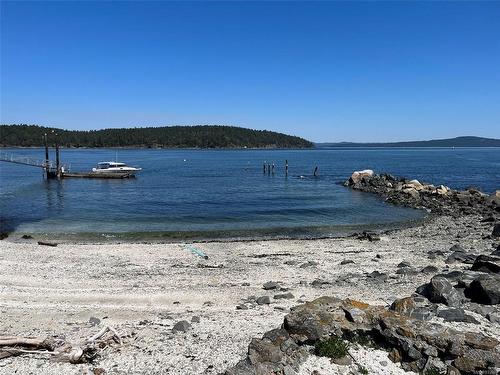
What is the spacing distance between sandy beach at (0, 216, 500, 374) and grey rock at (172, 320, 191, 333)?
0.11 meters

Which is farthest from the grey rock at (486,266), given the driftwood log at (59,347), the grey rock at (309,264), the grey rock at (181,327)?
the driftwood log at (59,347)

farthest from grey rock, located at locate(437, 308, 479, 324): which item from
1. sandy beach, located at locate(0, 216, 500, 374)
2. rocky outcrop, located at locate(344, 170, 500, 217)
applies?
rocky outcrop, located at locate(344, 170, 500, 217)

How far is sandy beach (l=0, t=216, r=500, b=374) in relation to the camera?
9352 millimetres

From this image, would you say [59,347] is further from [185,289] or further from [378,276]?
[378,276]

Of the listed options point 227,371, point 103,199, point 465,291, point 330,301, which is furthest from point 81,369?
point 103,199

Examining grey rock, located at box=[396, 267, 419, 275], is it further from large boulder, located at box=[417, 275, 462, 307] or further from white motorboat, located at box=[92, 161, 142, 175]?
white motorboat, located at box=[92, 161, 142, 175]

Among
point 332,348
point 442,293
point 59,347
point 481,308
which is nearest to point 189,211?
point 442,293

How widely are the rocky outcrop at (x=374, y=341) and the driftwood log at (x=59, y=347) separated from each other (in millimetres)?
3243

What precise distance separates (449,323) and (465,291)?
2.79m

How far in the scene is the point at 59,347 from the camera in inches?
373

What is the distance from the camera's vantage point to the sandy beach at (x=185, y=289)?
30.7ft

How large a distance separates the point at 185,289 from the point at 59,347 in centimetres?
599

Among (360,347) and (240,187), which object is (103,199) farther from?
(360,347)

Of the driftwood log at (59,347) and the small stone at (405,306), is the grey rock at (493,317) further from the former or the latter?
the driftwood log at (59,347)
